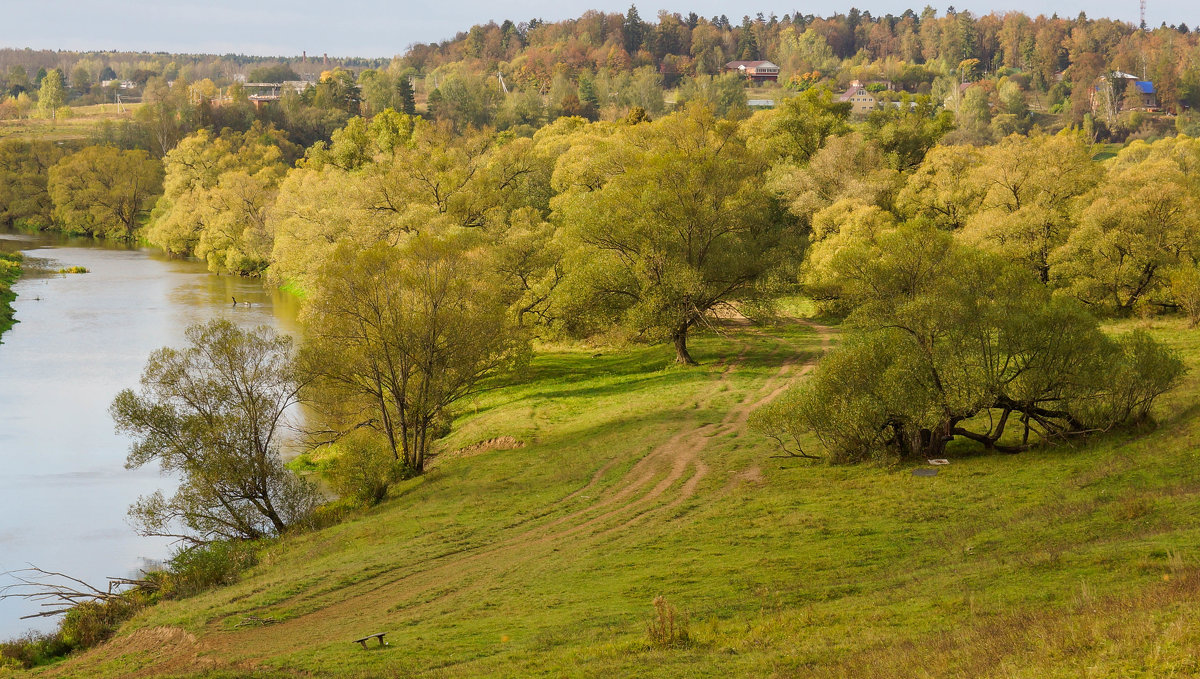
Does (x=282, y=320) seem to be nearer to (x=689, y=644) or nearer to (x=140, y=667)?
(x=140, y=667)

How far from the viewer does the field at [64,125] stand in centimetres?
14175

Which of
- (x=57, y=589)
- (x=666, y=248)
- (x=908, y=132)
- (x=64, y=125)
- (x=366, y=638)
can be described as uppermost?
(x=64, y=125)

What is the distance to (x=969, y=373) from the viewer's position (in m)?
27.5

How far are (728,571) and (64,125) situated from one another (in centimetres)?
17102

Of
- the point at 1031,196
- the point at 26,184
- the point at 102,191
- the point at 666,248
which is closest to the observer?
the point at 666,248

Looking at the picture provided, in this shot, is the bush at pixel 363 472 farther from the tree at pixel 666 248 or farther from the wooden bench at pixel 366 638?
the tree at pixel 666 248

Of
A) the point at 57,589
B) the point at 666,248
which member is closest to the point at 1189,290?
the point at 666,248

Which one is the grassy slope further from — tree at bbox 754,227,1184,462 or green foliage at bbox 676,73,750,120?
green foliage at bbox 676,73,750,120

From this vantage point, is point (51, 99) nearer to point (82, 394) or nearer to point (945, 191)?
point (82, 394)

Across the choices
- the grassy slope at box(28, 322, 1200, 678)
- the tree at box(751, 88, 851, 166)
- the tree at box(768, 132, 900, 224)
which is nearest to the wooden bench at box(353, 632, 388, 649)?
the grassy slope at box(28, 322, 1200, 678)

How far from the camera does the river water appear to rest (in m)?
29.1

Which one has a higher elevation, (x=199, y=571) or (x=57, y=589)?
(x=199, y=571)

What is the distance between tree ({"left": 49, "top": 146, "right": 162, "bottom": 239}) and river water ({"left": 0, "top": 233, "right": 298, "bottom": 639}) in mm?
25399

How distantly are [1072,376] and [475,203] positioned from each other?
37468 millimetres
